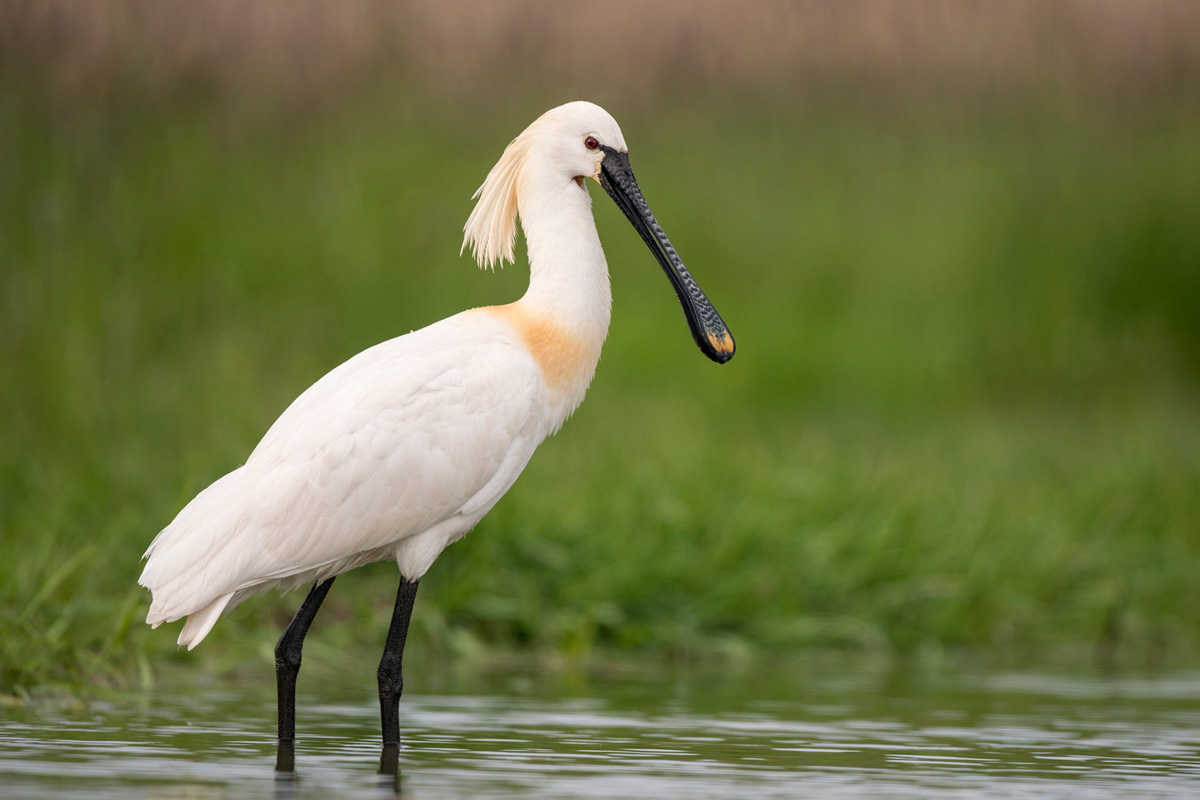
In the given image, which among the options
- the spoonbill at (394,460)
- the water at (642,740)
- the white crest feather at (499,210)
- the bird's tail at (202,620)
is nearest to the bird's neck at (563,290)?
the spoonbill at (394,460)

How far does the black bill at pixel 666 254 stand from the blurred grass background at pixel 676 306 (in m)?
1.78

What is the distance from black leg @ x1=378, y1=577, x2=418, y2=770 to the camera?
572 cm

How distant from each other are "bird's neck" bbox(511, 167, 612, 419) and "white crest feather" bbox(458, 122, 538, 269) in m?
0.18

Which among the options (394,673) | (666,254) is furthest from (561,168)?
(394,673)

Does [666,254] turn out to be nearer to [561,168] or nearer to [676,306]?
[561,168]

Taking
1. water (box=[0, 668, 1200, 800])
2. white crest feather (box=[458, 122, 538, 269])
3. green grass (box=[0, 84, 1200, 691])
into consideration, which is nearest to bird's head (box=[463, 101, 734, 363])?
white crest feather (box=[458, 122, 538, 269])

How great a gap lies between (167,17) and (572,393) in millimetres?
10342

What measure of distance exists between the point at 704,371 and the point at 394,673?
8389mm

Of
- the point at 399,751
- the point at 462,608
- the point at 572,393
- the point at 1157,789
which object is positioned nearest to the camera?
the point at 1157,789

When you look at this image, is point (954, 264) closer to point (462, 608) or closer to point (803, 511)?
point (803, 511)

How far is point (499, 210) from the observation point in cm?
670

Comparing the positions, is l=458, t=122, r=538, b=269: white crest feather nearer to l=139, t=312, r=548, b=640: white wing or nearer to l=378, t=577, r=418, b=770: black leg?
l=139, t=312, r=548, b=640: white wing

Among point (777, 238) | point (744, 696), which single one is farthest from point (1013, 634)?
point (777, 238)

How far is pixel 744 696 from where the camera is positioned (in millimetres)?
7141
